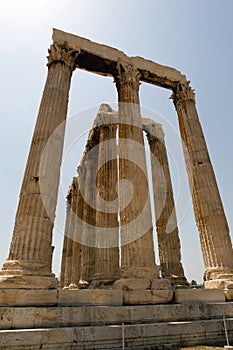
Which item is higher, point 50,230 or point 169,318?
point 50,230

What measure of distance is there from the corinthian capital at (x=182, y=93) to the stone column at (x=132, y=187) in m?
3.48

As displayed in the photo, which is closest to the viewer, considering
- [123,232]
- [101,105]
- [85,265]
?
[123,232]

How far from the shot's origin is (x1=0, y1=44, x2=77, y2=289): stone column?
342 inches

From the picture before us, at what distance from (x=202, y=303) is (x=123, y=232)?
415cm

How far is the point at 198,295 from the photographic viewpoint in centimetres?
1038

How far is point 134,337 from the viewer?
7504 mm

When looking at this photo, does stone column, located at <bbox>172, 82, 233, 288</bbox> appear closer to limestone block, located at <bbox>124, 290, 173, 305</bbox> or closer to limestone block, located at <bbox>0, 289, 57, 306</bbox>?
limestone block, located at <bbox>124, 290, 173, 305</bbox>

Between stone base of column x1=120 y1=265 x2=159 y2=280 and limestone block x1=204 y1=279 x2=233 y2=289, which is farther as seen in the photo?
limestone block x1=204 y1=279 x2=233 y2=289

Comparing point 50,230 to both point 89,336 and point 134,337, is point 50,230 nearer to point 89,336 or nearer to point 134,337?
point 89,336

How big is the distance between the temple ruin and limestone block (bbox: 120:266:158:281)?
0.13 ft

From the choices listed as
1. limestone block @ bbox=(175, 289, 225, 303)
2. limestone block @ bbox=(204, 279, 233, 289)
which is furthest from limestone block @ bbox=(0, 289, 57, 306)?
limestone block @ bbox=(204, 279, 233, 289)

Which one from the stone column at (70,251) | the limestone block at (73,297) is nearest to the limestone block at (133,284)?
the limestone block at (73,297)

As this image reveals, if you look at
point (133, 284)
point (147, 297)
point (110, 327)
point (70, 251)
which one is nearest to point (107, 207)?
point (133, 284)

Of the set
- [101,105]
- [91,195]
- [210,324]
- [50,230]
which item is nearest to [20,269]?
[50,230]
